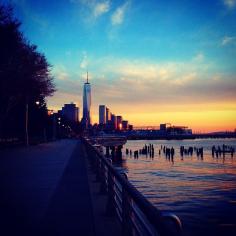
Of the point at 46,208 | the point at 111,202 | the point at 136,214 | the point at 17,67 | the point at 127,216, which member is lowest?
the point at 46,208

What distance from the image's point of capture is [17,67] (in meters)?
32.8

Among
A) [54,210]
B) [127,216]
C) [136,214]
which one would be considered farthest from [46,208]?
[136,214]

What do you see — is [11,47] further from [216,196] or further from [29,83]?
[216,196]

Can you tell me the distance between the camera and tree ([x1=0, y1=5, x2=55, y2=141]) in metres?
26.7

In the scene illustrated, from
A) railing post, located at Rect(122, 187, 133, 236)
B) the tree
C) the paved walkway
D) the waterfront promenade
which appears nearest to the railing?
railing post, located at Rect(122, 187, 133, 236)

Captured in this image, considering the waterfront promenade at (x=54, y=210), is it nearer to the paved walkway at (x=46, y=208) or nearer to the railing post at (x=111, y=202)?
the paved walkway at (x=46, y=208)

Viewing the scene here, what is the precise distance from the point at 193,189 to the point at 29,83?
1938 cm

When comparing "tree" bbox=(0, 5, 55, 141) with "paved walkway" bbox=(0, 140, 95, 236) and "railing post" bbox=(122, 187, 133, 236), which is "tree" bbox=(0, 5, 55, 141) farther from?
"railing post" bbox=(122, 187, 133, 236)

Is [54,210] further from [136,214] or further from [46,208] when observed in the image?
[136,214]

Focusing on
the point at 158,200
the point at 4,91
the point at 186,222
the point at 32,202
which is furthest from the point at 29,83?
the point at 32,202

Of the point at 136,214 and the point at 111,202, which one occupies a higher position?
the point at 136,214

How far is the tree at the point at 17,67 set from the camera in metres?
26.7

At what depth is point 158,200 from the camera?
76.6ft

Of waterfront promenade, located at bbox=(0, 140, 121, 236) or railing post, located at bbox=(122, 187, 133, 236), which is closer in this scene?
railing post, located at bbox=(122, 187, 133, 236)
